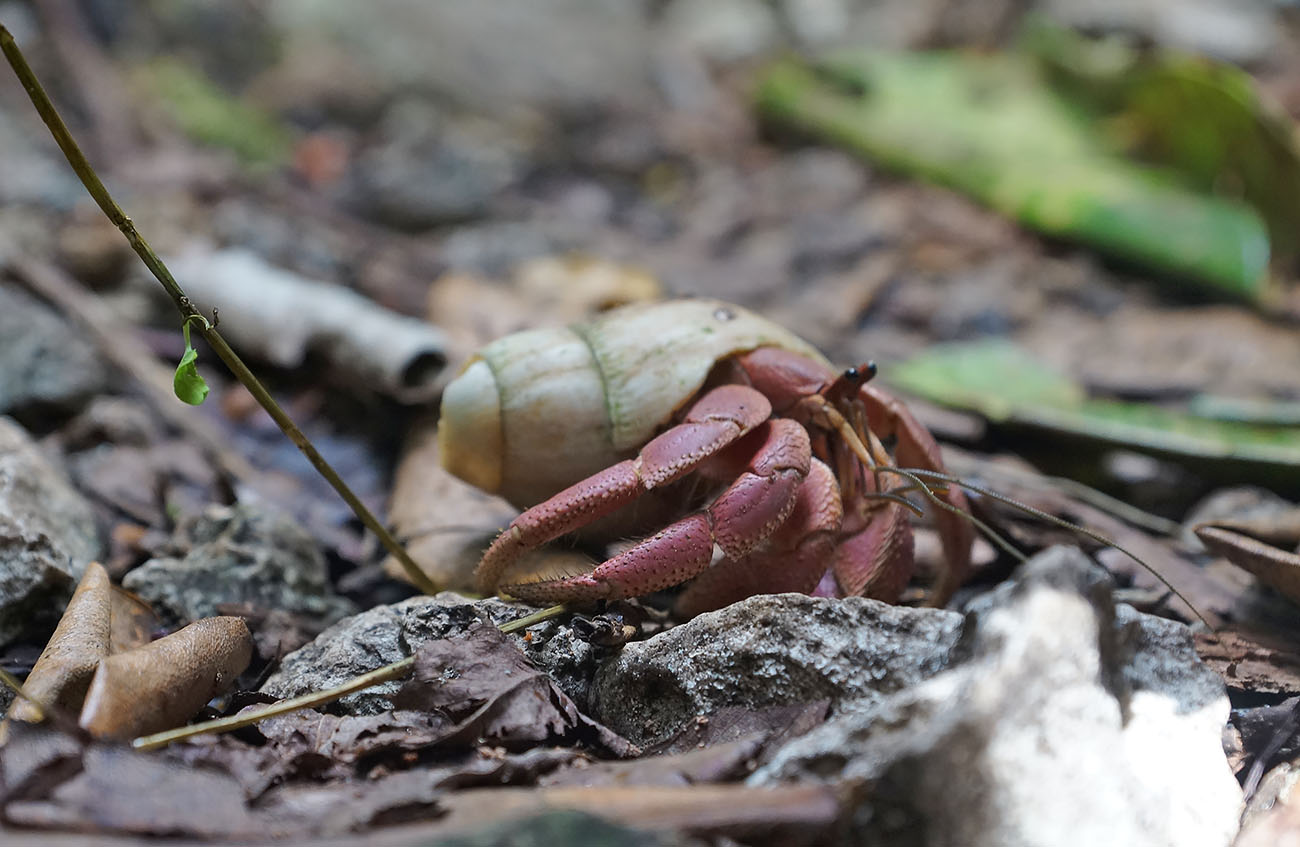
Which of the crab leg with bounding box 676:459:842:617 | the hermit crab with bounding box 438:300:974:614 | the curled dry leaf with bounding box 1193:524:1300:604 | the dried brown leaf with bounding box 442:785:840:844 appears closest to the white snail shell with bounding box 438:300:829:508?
the hermit crab with bounding box 438:300:974:614

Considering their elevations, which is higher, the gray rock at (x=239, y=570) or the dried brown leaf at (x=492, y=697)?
the gray rock at (x=239, y=570)

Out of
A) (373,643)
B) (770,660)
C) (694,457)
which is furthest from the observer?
(694,457)

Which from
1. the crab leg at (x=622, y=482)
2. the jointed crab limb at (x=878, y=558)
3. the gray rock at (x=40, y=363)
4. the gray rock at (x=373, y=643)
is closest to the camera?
the gray rock at (x=373, y=643)

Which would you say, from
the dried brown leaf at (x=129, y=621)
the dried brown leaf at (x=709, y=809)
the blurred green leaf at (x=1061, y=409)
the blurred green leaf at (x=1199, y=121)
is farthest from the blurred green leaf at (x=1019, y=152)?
the dried brown leaf at (x=129, y=621)

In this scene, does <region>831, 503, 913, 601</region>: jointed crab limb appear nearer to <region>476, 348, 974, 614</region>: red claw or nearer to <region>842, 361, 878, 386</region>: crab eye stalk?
<region>476, 348, 974, 614</region>: red claw

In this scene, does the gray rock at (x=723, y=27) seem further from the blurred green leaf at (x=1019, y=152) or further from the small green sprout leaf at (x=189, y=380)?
the small green sprout leaf at (x=189, y=380)

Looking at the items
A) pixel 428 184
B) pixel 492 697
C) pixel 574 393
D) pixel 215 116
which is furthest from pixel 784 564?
pixel 215 116

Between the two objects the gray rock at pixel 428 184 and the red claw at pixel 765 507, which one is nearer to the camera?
the red claw at pixel 765 507

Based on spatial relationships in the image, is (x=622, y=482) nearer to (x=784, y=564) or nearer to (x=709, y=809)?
(x=784, y=564)
